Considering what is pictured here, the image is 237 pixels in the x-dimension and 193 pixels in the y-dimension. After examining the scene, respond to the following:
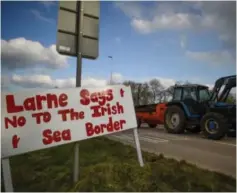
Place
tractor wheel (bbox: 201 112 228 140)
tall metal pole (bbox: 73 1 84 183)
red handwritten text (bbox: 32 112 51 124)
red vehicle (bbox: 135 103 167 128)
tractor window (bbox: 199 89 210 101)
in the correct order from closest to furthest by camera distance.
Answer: red handwritten text (bbox: 32 112 51 124) → tall metal pole (bbox: 73 1 84 183) → tractor wheel (bbox: 201 112 228 140) → tractor window (bbox: 199 89 210 101) → red vehicle (bbox: 135 103 167 128)

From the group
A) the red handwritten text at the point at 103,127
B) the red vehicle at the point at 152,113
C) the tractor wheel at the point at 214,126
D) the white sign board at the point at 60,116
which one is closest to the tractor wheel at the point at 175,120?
the red vehicle at the point at 152,113

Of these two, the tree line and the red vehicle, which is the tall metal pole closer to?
the red vehicle

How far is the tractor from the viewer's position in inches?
403

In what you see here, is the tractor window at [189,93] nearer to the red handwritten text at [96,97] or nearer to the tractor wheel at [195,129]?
the tractor wheel at [195,129]

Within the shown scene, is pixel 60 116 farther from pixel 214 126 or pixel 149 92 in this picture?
pixel 149 92

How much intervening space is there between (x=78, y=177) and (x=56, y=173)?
486mm

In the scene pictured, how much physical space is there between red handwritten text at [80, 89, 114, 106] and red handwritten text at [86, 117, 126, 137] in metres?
0.31

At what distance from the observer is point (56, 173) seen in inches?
165

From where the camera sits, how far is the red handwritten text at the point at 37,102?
11.0ft

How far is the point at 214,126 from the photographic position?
404 inches

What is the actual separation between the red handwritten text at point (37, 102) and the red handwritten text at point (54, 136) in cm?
34

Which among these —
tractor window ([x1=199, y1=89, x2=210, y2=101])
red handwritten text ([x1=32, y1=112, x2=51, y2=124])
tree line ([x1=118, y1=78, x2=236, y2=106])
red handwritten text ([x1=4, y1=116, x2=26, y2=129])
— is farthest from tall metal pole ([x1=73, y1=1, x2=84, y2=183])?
tree line ([x1=118, y1=78, x2=236, y2=106])

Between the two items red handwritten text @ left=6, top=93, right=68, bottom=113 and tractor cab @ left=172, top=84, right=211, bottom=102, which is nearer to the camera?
red handwritten text @ left=6, top=93, right=68, bottom=113

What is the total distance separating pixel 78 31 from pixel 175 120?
9749 millimetres
